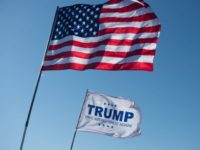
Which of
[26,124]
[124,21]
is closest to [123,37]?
[124,21]

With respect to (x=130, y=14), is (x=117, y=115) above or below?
below

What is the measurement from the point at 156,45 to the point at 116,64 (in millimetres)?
1630

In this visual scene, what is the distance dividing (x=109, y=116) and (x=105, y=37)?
482 inches

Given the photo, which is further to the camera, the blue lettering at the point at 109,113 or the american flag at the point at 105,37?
the blue lettering at the point at 109,113

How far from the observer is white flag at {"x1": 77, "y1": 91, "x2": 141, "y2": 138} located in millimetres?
25172

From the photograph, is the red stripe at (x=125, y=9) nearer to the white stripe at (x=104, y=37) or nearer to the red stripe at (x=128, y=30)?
the red stripe at (x=128, y=30)

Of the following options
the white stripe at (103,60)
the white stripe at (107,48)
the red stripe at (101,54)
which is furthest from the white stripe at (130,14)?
the white stripe at (103,60)

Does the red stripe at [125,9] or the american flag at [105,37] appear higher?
the red stripe at [125,9]

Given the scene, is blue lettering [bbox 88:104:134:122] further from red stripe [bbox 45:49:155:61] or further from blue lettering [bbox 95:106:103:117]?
red stripe [bbox 45:49:155:61]

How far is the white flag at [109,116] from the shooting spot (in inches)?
991

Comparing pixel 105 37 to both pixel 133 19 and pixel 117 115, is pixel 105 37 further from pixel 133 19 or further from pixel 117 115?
pixel 117 115

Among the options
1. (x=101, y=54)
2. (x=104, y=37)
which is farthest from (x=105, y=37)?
(x=101, y=54)

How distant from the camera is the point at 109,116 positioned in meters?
25.6

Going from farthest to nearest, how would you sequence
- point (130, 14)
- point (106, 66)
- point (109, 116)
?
1. point (109, 116)
2. point (130, 14)
3. point (106, 66)
